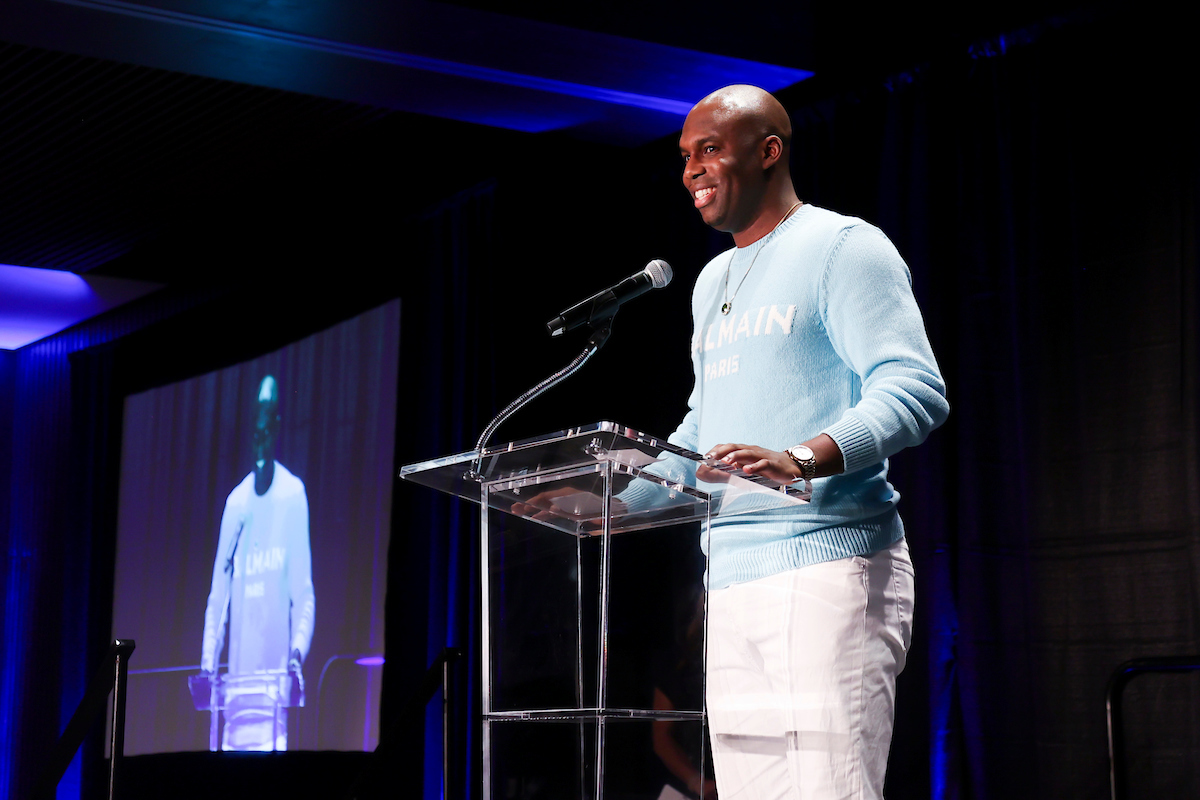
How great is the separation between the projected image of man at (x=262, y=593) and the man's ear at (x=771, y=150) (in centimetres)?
470

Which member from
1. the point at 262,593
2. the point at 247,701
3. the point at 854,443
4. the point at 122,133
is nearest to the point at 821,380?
the point at 854,443

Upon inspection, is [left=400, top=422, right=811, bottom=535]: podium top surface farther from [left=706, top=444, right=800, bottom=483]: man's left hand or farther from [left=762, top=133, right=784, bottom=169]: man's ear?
[left=762, top=133, right=784, bottom=169]: man's ear

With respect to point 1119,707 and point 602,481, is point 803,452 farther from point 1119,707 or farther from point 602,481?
point 1119,707

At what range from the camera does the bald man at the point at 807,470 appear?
1.52m

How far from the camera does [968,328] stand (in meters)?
3.62

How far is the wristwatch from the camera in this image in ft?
4.88

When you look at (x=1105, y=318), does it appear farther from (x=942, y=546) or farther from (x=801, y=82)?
(x=801, y=82)

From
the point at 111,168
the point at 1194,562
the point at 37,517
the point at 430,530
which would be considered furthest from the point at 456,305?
the point at 37,517

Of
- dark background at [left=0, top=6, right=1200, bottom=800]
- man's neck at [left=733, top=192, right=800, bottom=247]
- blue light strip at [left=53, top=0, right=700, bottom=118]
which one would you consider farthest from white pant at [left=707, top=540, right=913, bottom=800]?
blue light strip at [left=53, top=0, right=700, bottom=118]

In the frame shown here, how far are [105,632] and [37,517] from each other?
1.15 m

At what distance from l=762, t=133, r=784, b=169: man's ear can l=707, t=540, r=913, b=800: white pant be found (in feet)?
1.95

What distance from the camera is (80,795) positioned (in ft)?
25.3

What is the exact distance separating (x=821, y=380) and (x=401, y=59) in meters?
3.23

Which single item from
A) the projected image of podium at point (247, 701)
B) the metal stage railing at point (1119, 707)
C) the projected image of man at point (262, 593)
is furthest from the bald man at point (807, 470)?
the projected image of podium at point (247, 701)
